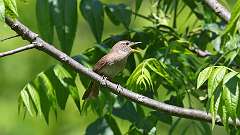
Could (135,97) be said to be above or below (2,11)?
below

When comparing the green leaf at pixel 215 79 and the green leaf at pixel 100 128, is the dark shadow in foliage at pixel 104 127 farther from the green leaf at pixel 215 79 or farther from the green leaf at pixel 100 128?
the green leaf at pixel 215 79

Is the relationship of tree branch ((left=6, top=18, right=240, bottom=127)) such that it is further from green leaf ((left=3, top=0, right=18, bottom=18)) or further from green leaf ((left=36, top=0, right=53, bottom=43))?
green leaf ((left=36, top=0, right=53, bottom=43))

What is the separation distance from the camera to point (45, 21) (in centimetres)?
441

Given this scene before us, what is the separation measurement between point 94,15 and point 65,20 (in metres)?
0.36

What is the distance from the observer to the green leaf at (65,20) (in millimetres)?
4316

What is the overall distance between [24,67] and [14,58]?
0.27 m

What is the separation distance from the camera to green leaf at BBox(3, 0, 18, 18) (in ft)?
10.5

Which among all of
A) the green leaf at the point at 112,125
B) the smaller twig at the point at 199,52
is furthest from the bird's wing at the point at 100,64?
the smaller twig at the point at 199,52

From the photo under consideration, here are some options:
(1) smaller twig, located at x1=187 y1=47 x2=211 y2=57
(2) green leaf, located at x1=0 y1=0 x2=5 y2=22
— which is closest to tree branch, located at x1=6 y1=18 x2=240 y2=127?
(2) green leaf, located at x1=0 y1=0 x2=5 y2=22

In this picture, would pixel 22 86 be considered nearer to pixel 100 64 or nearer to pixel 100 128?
pixel 100 64

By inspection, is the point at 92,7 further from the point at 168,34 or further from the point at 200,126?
the point at 200,126

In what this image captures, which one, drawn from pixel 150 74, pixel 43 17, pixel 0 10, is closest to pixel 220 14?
pixel 150 74

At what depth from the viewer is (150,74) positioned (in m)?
4.21

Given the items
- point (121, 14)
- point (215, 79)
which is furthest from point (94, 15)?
point (215, 79)
